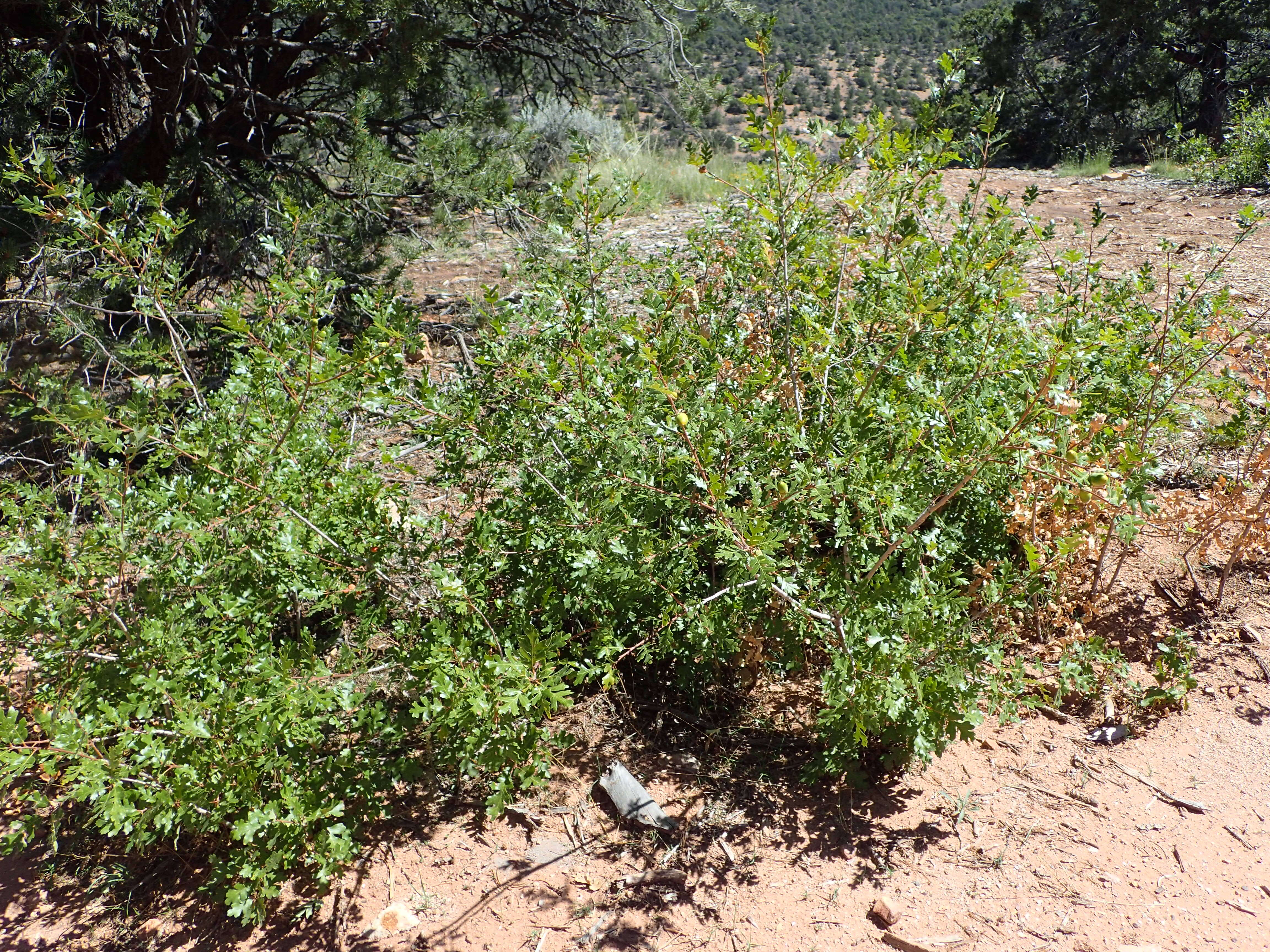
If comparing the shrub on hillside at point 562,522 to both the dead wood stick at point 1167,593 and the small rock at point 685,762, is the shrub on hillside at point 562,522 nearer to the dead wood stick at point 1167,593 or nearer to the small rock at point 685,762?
the small rock at point 685,762

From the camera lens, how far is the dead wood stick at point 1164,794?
7.86 ft

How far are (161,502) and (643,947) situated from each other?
1757 mm

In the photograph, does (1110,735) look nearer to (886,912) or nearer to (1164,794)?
(1164,794)

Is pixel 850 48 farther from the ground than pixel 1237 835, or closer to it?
farther from the ground

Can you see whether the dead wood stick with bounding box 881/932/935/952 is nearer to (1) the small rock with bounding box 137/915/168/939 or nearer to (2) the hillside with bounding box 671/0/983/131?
(1) the small rock with bounding box 137/915/168/939

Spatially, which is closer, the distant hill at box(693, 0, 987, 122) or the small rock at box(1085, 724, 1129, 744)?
the small rock at box(1085, 724, 1129, 744)

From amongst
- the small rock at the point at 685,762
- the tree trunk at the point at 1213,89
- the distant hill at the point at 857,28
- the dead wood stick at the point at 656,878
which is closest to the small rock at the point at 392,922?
the dead wood stick at the point at 656,878

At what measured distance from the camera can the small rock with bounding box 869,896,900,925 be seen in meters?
2.17

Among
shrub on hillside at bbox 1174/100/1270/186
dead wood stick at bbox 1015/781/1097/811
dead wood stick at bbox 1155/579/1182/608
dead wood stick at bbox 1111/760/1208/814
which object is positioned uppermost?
shrub on hillside at bbox 1174/100/1270/186

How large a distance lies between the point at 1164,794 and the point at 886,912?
3.07ft

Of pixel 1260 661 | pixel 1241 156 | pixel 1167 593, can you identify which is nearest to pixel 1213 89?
pixel 1241 156

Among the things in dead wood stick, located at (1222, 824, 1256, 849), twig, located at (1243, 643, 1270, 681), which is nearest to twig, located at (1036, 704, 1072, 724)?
dead wood stick, located at (1222, 824, 1256, 849)

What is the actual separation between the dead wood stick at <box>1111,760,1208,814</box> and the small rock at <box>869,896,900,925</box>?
0.87m

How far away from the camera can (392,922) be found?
228cm
